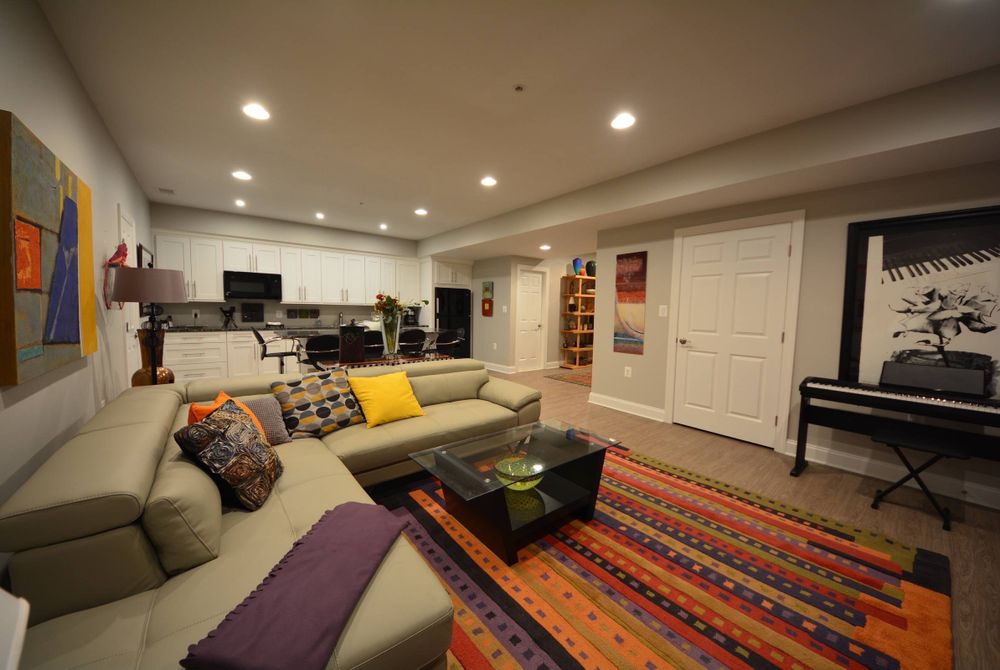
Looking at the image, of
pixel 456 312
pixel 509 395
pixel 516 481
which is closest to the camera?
pixel 516 481

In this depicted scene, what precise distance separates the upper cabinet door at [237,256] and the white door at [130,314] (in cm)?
195

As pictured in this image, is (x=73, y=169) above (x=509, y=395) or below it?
above

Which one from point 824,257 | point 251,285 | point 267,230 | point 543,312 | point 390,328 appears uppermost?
point 267,230

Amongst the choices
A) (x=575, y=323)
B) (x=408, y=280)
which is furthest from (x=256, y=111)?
(x=575, y=323)

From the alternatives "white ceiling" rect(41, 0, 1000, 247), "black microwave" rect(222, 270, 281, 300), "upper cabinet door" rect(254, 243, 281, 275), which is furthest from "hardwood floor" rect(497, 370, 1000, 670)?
"upper cabinet door" rect(254, 243, 281, 275)

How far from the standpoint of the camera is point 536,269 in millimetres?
7242

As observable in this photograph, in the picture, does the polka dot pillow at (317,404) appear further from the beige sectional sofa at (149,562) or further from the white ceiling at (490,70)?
the white ceiling at (490,70)

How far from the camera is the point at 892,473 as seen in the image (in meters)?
2.78

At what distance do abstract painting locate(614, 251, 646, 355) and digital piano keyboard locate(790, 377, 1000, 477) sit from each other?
1.75 meters

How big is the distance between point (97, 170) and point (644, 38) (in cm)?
367

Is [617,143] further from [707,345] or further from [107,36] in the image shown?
[107,36]

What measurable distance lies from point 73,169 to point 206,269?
3.83 metres

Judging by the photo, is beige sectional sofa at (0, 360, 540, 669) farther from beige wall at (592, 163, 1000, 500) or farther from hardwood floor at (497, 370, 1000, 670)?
beige wall at (592, 163, 1000, 500)

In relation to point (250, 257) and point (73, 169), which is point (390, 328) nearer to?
point (73, 169)
